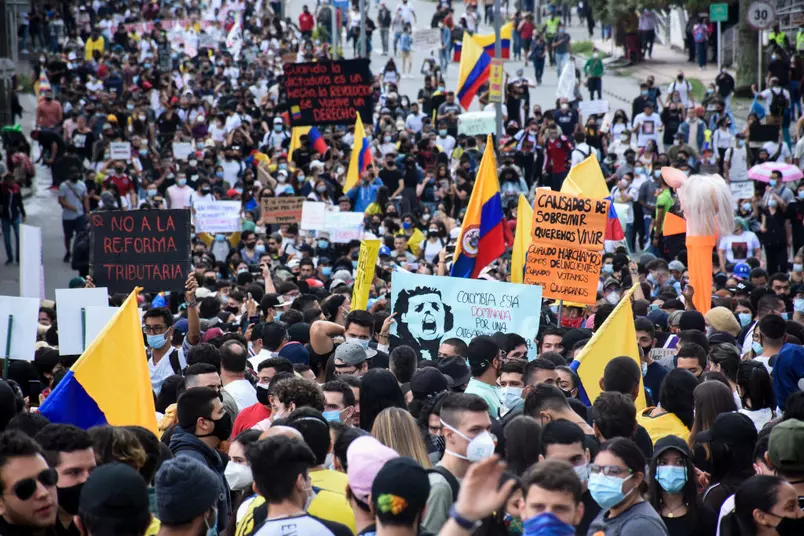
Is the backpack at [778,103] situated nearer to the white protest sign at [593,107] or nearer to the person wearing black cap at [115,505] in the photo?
the white protest sign at [593,107]

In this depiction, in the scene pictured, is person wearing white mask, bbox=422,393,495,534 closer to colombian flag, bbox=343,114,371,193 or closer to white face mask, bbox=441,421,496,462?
white face mask, bbox=441,421,496,462

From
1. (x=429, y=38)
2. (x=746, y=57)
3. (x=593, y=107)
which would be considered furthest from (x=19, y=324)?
(x=746, y=57)

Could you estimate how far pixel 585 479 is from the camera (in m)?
5.89

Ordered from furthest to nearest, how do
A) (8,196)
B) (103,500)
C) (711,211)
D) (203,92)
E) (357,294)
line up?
(203,92) → (8,196) → (711,211) → (357,294) → (103,500)

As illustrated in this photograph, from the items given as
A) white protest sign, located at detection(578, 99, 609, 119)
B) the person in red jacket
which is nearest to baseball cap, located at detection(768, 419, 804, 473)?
white protest sign, located at detection(578, 99, 609, 119)

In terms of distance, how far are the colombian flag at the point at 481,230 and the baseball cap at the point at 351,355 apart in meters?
4.91

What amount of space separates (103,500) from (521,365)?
12.8 ft

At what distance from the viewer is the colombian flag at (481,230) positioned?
1333 cm

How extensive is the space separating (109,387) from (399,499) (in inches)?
130

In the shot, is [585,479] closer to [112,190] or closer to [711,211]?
[711,211]

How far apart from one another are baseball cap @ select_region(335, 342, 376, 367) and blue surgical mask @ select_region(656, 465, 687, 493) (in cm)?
301

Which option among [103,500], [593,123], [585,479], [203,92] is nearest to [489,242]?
[585,479]

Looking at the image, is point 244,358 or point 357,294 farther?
point 357,294

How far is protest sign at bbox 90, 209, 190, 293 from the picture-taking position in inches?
476
